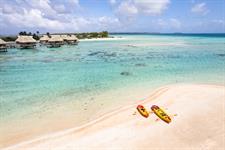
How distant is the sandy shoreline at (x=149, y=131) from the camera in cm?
917

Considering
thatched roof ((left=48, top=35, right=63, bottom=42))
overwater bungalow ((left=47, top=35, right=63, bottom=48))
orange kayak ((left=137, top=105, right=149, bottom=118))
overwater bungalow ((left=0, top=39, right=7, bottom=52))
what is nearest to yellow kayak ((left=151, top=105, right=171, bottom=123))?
orange kayak ((left=137, top=105, right=149, bottom=118))

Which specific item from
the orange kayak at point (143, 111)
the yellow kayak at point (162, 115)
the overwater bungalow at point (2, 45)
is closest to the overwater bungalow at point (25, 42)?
the overwater bungalow at point (2, 45)

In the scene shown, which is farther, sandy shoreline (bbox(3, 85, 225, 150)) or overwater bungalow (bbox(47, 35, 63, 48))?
overwater bungalow (bbox(47, 35, 63, 48))

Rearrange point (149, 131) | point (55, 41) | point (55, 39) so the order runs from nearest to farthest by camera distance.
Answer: point (149, 131) < point (55, 41) < point (55, 39)

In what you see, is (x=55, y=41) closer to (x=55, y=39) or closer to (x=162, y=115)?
(x=55, y=39)

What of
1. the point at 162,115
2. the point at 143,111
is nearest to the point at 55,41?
the point at 143,111

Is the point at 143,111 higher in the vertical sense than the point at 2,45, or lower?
lower

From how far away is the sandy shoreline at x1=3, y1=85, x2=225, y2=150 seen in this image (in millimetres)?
9172

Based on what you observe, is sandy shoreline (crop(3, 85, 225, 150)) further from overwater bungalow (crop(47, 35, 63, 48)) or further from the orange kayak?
overwater bungalow (crop(47, 35, 63, 48))

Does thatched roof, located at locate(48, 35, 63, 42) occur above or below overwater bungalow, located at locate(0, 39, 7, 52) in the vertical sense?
above

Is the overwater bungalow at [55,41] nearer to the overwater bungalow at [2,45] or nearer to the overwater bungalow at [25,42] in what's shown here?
the overwater bungalow at [25,42]

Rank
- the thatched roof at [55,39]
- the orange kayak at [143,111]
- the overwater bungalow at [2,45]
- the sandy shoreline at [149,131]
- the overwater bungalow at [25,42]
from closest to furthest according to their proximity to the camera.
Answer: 1. the sandy shoreline at [149,131]
2. the orange kayak at [143,111]
3. the overwater bungalow at [2,45]
4. the overwater bungalow at [25,42]
5. the thatched roof at [55,39]

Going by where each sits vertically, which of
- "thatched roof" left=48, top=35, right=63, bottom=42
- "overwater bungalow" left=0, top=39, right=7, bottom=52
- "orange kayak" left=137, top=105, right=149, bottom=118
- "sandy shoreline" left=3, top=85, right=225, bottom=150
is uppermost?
"thatched roof" left=48, top=35, right=63, bottom=42

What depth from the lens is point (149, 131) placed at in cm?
1027
